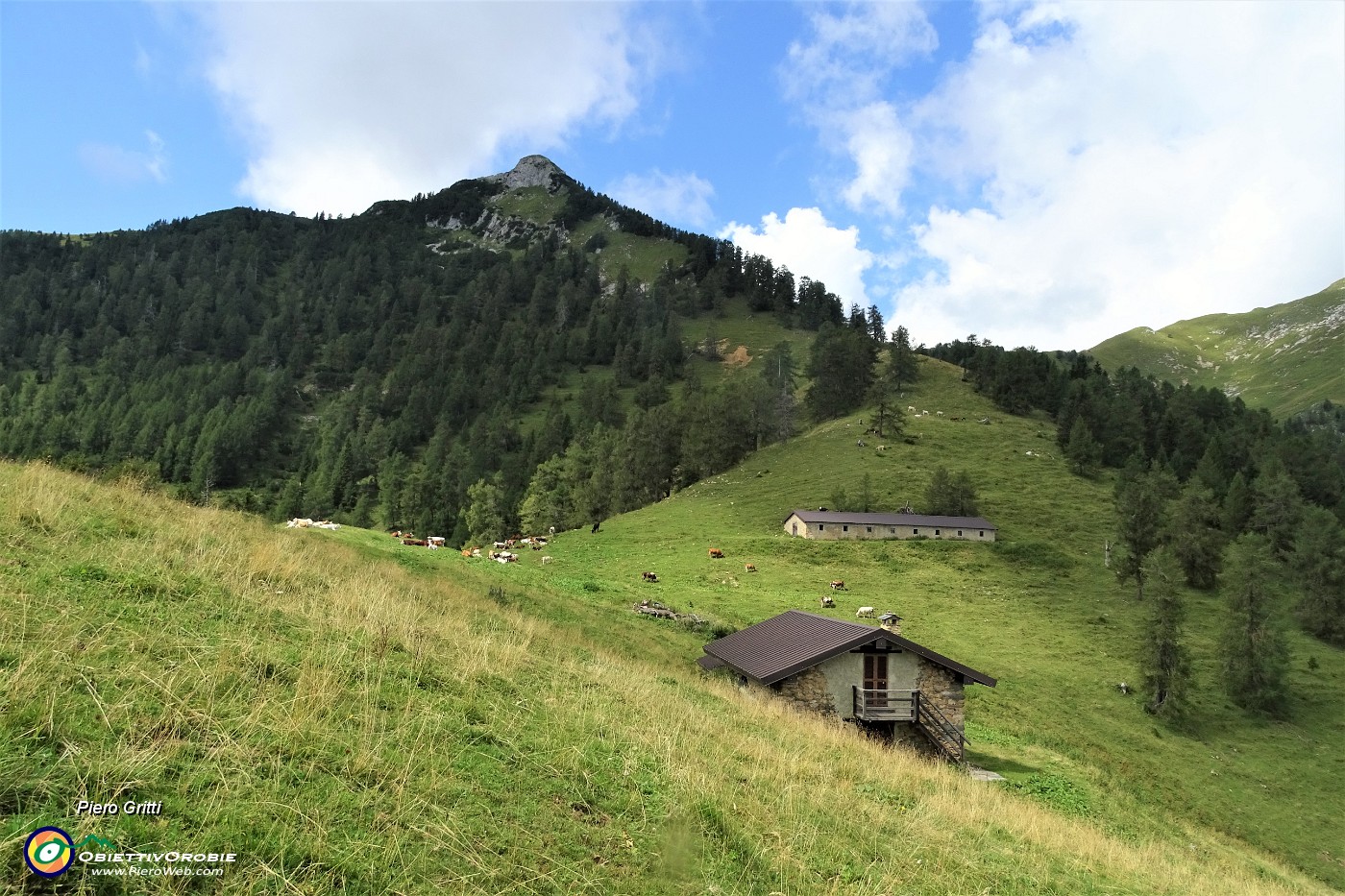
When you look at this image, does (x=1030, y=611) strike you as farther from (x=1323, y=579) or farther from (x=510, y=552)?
(x=510, y=552)

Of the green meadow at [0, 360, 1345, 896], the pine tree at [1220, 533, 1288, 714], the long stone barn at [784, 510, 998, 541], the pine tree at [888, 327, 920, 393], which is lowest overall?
the pine tree at [1220, 533, 1288, 714]

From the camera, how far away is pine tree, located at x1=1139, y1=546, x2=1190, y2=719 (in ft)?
135

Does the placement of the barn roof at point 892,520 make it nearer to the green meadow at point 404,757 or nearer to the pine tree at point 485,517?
the pine tree at point 485,517

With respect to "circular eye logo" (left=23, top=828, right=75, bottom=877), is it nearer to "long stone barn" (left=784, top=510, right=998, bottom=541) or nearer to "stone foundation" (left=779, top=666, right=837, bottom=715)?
"stone foundation" (left=779, top=666, right=837, bottom=715)

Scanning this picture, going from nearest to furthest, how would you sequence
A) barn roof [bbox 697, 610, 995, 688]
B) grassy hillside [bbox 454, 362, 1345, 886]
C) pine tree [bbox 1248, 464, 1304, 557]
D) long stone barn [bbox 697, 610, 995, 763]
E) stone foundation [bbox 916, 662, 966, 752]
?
barn roof [bbox 697, 610, 995, 688] → long stone barn [bbox 697, 610, 995, 763] → stone foundation [bbox 916, 662, 966, 752] → grassy hillside [bbox 454, 362, 1345, 886] → pine tree [bbox 1248, 464, 1304, 557]

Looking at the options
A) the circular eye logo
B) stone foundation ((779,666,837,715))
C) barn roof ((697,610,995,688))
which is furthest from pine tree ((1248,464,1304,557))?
the circular eye logo

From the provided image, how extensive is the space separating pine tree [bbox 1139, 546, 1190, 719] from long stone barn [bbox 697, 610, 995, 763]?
887 inches

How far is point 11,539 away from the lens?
9031 mm

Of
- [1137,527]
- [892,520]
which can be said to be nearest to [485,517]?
[892,520]

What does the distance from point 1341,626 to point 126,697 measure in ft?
266

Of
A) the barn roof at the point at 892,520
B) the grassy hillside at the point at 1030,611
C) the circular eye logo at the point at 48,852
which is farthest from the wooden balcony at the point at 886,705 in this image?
the barn roof at the point at 892,520

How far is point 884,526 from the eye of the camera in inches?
2785

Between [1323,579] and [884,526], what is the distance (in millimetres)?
37043

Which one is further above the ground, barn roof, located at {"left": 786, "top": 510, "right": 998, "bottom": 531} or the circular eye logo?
the circular eye logo
